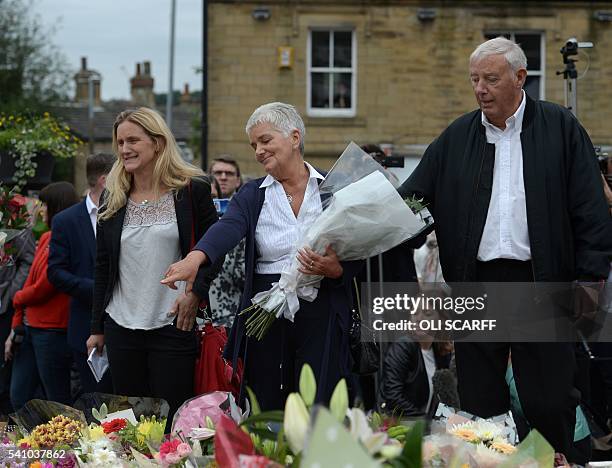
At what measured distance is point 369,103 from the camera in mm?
Result: 21125

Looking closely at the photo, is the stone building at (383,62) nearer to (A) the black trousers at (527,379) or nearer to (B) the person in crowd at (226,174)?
(B) the person in crowd at (226,174)

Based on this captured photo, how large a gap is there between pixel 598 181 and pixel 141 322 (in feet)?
6.95

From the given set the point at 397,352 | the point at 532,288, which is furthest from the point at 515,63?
the point at 397,352

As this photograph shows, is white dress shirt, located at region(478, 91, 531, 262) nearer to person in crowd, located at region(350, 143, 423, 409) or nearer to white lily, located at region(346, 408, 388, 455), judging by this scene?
person in crowd, located at region(350, 143, 423, 409)

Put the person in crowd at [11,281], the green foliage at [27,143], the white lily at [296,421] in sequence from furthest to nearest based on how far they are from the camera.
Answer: the green foliage at [27,143], the person in crowd at [11,281], the white lily at [296,421]

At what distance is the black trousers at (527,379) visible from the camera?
14.1 ft

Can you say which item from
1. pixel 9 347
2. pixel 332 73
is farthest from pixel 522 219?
pixel 332 73

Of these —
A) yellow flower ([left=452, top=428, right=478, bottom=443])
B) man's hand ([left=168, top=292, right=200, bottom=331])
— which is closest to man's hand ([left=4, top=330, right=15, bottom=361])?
man's hand ([left=168, top=292, right=200, bottom=331])

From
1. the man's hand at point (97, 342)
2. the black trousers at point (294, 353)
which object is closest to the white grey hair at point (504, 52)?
the black trousers at point (294, 353)

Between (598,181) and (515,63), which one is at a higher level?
(515,63)

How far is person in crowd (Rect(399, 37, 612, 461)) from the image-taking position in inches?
166

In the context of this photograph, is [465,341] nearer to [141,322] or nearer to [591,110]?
[141,322]

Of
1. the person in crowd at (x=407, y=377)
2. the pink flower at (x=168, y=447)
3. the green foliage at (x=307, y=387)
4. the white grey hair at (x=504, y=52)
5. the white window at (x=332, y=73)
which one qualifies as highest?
the white window at (x=332, y=73)

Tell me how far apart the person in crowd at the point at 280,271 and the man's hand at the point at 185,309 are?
0.19 metres
